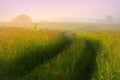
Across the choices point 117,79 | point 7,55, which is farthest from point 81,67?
point 7,55

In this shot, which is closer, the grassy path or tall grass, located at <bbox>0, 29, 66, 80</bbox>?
the grassy path

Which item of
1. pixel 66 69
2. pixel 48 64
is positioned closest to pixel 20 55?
pixel 48 64

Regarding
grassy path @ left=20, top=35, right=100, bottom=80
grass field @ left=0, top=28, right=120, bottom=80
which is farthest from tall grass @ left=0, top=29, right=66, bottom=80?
grassy path @ left=20, top=35, right=100, bottom=80

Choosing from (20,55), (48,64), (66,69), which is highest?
(20,55)

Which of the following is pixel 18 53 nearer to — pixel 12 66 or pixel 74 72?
pixel 12 66

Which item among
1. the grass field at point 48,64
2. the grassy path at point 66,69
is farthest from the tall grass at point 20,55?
the grassy path at point 66,69

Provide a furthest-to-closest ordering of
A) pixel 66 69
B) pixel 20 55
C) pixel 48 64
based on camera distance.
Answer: pixel 20 55, pixel 48 64, pixel 66 69

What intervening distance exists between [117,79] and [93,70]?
2.07 meters

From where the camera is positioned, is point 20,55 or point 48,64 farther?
point 20,55

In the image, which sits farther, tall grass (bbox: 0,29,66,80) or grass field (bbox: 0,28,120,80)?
tall grass (bbox: 0,29,66,80)

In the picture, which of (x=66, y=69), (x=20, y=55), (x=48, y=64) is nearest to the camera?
(x=66, y=69)

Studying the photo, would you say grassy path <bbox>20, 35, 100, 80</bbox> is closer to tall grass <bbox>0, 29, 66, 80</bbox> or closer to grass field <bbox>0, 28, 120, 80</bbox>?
grass field <bbox>0, 28, 120, 80</bbox>

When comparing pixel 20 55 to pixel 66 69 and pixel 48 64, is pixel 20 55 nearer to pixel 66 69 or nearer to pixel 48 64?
pixel 48 64

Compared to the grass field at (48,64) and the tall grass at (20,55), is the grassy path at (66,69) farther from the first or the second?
the tall grass at (20,55)
